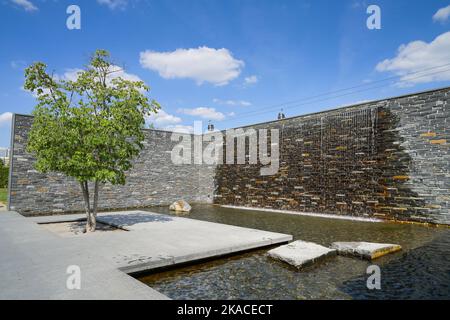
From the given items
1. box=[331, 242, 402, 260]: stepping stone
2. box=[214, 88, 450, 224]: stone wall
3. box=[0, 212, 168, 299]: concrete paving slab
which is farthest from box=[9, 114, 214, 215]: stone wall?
box=[331, 242, 402, 260]: stepping stone

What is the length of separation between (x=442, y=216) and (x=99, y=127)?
376 inches

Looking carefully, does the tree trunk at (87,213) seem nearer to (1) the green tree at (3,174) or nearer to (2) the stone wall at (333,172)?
(2) the stone wall at (333,172)

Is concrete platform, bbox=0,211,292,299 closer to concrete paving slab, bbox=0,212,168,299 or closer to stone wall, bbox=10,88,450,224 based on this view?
concrete paving slab, bbox=0,212,168,299

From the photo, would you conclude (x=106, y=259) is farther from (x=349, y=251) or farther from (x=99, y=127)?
(x=349, y=251)

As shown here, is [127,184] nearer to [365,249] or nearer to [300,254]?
[300,254]

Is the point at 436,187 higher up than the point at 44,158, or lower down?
lower down

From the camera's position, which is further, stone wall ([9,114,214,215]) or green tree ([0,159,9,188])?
green tree ([0,159,9,188])

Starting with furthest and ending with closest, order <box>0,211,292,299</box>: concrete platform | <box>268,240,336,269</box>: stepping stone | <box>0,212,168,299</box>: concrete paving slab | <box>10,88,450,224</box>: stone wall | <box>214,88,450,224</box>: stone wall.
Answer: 1. <box>10,88,450,224</box>: stone wall
2. <box>214,88,450,224</box>: stone wall
3. <box>268,240,336,269</box>: stepping stone
4. <box>0,211,292,299</box>: concrete platform
5. <box>0,212,168,299</box>: concrete paving slab

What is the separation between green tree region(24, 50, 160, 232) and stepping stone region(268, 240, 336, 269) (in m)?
4.06

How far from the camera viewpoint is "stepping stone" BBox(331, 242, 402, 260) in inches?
210

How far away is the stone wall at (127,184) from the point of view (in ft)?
36.6

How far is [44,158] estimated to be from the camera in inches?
262

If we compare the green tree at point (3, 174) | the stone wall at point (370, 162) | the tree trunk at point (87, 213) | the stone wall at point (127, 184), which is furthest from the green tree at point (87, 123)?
the green tree at point (3, 174)
